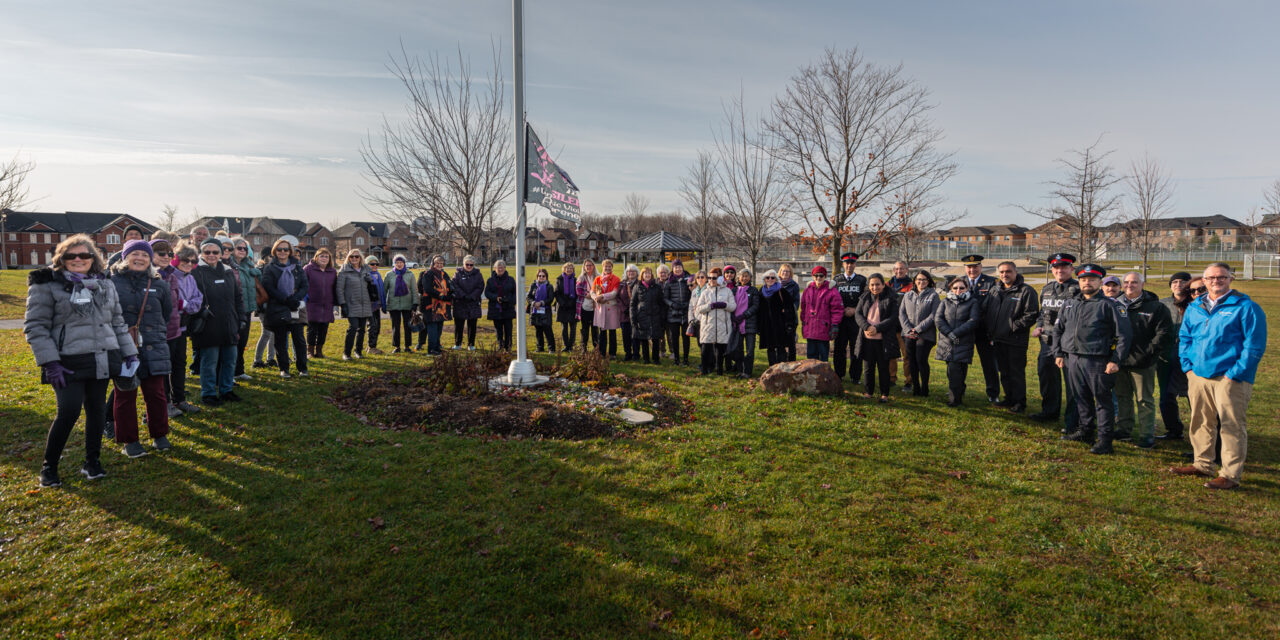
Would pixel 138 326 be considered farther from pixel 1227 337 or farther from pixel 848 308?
pixel 1227 337

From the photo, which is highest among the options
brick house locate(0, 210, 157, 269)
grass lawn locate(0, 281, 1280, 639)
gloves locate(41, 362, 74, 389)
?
brick house locate(0, 210, 157, 269)

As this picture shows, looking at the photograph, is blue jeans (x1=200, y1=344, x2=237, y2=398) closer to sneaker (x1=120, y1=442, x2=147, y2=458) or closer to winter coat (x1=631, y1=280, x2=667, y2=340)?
sneaker (x1=120, y1=442, x2=147, y2=458)

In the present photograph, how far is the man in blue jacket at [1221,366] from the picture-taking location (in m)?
5.26

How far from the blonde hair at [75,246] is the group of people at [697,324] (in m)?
0.02

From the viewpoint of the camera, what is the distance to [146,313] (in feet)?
19.6

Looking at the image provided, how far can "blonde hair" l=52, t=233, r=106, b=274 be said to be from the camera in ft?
15.5

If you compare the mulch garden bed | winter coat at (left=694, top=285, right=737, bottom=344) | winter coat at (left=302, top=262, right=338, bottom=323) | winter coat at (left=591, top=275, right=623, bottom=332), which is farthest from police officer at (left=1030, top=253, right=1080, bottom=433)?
winter coat at (left=302, top=262, right=338, bottom=323)

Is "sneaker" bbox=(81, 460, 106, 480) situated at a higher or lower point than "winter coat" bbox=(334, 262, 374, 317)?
lower

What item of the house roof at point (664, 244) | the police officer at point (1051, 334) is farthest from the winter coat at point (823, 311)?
the house roof at point (664, 244)

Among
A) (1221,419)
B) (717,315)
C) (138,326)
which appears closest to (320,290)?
(138,326)

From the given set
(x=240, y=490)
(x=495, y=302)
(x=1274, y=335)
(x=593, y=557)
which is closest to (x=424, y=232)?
(x=495, y=302)

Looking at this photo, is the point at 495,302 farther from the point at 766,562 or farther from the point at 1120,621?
the point at 1120,621

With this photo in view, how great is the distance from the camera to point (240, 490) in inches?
197

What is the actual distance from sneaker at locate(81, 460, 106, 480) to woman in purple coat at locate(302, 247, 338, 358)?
5544 mm
